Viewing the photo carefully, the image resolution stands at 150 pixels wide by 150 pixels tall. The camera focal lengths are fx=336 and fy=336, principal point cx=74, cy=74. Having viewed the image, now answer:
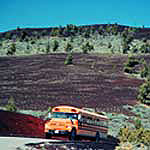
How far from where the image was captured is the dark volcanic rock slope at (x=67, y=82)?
45.2 metres

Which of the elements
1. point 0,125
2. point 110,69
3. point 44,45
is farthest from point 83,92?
point 44,45

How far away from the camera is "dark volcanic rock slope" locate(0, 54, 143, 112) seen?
148 feet

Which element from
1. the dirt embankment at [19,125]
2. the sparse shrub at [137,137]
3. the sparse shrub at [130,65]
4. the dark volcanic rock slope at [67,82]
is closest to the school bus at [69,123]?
the dirt embankment at [19,125]

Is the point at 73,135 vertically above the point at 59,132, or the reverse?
the point at 59,132

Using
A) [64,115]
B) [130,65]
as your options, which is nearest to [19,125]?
[64,115]

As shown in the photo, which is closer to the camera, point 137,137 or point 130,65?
point 137,137

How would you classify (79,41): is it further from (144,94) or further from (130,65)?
(144,94)

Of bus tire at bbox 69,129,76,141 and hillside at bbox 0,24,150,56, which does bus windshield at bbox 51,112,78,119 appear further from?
hillside at bbox 0,24,150,56

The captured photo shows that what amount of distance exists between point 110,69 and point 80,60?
9558 millimetres

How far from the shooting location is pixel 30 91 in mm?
51062

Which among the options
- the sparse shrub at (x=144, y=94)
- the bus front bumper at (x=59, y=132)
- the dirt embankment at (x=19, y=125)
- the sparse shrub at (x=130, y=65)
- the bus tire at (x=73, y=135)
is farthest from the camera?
the sparse shrub at (x=130, y=65)

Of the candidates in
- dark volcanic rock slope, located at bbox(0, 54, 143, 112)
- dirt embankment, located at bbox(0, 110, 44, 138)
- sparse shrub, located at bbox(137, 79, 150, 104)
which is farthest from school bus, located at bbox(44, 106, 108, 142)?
sparse shrub, located at bbox(137, 79, 150, 104)

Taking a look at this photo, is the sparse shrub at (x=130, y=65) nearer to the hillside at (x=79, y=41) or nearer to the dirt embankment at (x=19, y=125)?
the hillside at (x=79, y=41)

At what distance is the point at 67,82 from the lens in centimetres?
5572
